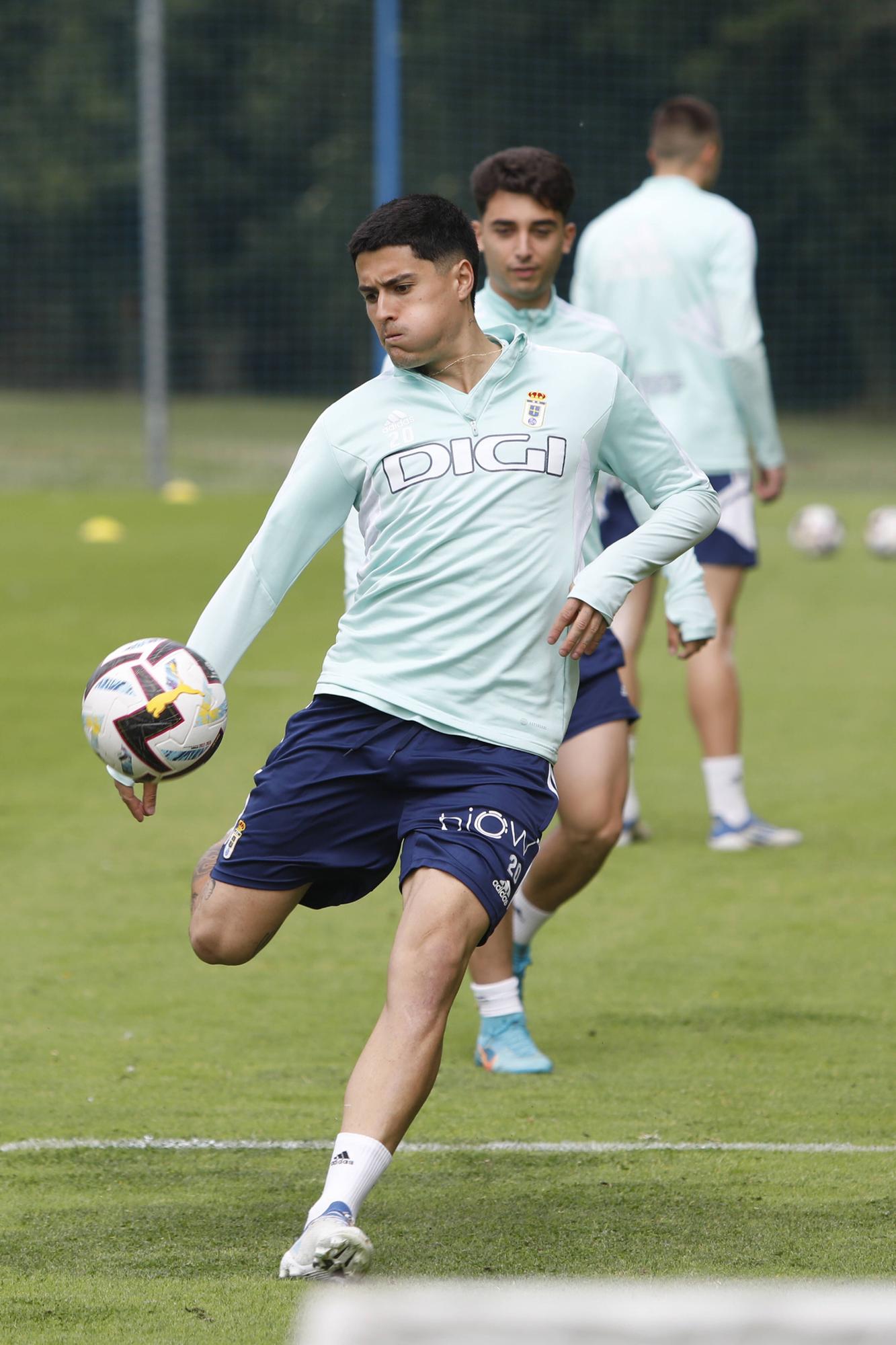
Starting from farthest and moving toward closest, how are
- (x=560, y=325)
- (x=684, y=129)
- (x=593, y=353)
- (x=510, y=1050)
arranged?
(x=684, y=129) < (x=560, y=325) < (x=510, y=1050) < (x=593, y=353)

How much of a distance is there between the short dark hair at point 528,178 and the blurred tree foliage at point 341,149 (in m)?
21.4

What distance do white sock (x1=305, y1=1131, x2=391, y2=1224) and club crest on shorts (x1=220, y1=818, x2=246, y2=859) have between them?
601 millimetres

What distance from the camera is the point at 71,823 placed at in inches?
299

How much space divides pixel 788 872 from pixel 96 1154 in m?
3.36

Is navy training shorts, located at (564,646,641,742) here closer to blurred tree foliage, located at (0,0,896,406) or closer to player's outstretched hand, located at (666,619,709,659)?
player's outstretched hand, located at (666,619,709,659)

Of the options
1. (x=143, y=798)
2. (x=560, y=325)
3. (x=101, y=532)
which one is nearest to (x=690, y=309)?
(x=560, y=325)

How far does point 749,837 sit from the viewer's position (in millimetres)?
7238

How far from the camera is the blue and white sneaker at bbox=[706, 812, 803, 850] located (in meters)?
7.20

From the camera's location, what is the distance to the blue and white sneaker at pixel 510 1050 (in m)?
4.71

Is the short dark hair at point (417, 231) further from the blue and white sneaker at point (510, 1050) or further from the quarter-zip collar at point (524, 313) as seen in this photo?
the blue and white sneaker at point (510, 1050)

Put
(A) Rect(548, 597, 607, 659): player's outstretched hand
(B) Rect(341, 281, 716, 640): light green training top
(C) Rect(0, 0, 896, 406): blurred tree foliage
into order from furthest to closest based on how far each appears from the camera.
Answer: (C) Rect(0, 0, 896, 406): blurred tree foliage < (B) Rect(341, 281, 716, 640): light green training top < (A) Rect(548, 597, 607, 659): player's outstretched hand

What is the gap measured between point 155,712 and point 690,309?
13.7ft

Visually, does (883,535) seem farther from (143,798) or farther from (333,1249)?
(333,1249)

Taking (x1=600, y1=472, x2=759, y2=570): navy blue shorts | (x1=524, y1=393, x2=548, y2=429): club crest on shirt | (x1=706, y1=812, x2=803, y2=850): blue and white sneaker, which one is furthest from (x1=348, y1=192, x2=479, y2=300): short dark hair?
(x1=706, y1=812, x2=803, y2=850): blue and white sneaker
